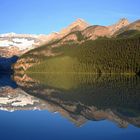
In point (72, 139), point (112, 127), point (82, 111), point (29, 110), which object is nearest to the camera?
point (72, 139)

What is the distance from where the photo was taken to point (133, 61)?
656 feet

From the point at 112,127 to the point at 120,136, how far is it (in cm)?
352

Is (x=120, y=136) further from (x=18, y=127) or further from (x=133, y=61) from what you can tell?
(x=133, y=61)

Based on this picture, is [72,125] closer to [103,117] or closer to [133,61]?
[103,117]

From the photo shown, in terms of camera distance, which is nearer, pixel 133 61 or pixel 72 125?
pixel 72 125

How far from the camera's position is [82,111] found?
127ft

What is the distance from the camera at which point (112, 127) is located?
28.0 m

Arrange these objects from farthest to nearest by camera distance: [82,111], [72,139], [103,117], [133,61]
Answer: [133,61] → [82,111] → [103,117] → [72,139]

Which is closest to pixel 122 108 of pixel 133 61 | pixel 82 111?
pixel 82 111

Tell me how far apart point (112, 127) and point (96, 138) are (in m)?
4.12

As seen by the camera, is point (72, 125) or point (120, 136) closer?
point (120, 136)

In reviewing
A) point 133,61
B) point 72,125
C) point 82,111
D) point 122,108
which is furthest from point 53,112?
point 133,61

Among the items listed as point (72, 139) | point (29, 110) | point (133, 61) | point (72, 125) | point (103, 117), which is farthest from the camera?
point (133, 61)

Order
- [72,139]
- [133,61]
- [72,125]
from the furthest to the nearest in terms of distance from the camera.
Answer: [133,61] → [72,125] → [72,139]
